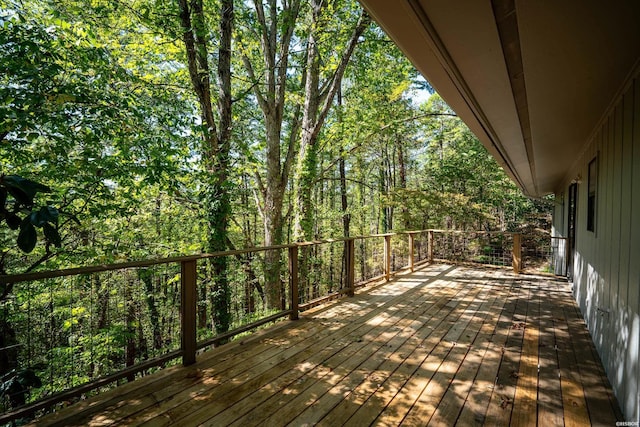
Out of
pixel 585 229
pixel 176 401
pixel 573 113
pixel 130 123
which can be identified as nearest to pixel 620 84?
pixel 573 113

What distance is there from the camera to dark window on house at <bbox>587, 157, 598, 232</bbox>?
12.0 feet

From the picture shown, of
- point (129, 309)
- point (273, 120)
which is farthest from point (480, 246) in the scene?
point (129, 309)

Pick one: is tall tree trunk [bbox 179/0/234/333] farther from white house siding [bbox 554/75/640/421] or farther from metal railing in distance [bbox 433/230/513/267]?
metal railing in distance [bbox 433/230/513/267]

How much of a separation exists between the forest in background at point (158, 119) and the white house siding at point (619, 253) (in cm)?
359

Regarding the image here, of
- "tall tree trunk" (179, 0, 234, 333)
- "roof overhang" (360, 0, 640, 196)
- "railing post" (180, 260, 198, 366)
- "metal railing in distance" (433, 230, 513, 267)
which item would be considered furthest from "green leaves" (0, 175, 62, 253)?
"metal railing in distance" (433, 230, 513, 267)

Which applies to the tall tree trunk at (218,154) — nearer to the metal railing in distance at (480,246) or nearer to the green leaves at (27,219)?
the green leaves at (27,219)

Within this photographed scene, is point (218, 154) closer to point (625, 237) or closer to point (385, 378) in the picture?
point (385, 378)

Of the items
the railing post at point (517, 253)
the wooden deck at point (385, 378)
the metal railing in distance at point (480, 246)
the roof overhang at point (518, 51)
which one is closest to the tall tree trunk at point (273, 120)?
the wooden deck at point (385, 378)

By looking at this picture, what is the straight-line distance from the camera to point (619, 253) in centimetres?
248

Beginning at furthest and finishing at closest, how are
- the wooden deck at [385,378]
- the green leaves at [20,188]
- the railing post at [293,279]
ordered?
the railing post at [293,279]
the wooden deck at [385,378]
the green leaves at [20,188]

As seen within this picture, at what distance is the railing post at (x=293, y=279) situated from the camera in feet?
12.5

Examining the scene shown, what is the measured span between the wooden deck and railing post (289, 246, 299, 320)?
0.20m

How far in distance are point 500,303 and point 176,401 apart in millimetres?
4691

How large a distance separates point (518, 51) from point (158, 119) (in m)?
4.59
